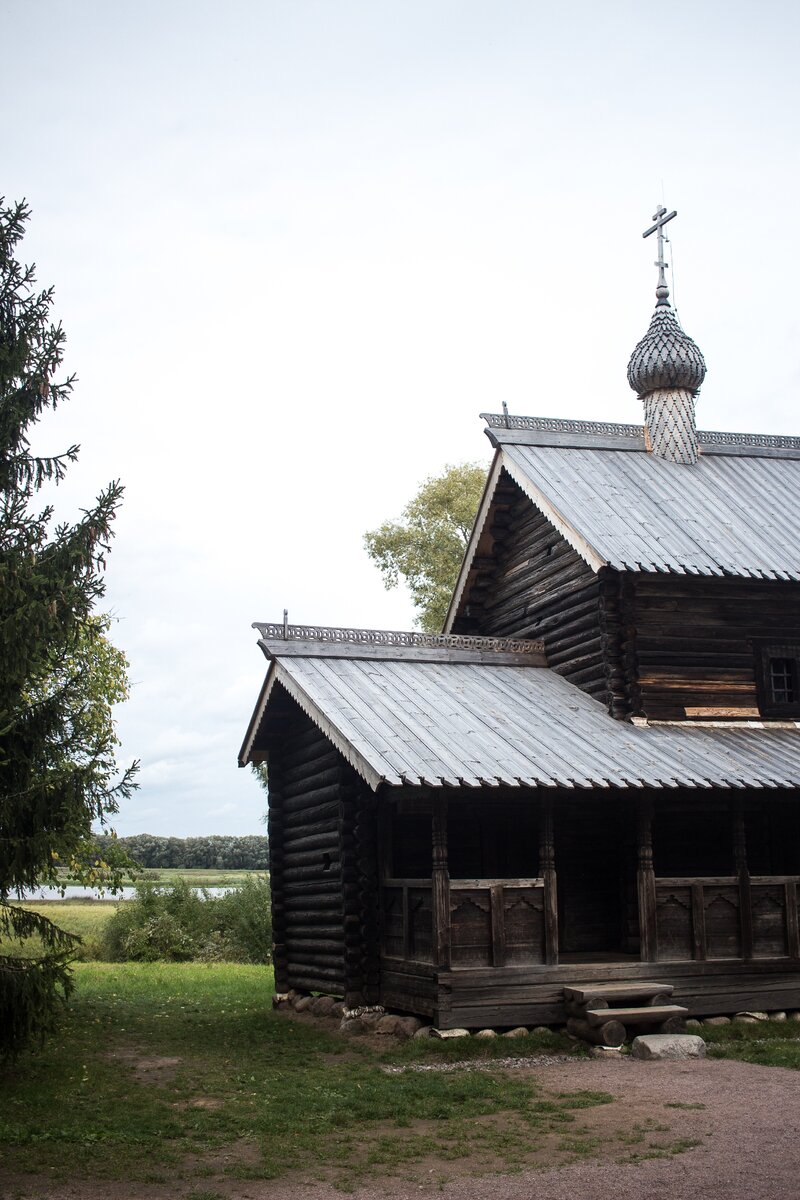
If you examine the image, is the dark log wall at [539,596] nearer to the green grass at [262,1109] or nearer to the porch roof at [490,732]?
the porch roof at [490,732]

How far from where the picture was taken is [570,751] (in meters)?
17.5

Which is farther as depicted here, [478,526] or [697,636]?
[478,526]

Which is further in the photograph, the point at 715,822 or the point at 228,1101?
the point at 715,822

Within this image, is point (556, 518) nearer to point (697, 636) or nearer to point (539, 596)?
point (539, 596)

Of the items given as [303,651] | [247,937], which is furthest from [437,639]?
[247,937]

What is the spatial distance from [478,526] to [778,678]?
19.2 ft

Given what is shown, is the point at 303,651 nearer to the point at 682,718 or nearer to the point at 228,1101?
the point at 682,718

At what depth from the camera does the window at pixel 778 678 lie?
2066 centimetres

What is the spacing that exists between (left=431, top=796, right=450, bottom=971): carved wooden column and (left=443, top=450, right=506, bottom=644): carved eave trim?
27.2 feet

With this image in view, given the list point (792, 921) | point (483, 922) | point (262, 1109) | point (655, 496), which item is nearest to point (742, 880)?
point (792, 921)

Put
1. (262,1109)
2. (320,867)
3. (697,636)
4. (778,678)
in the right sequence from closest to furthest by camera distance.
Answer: (262,1109)
(320,867)
(697,636)
(778,678)

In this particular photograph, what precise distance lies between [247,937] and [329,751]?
1701cm

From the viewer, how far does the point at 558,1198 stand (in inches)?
365

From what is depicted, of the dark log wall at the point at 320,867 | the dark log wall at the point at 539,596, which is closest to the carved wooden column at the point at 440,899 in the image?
the dark log wall at the point at 320,867
